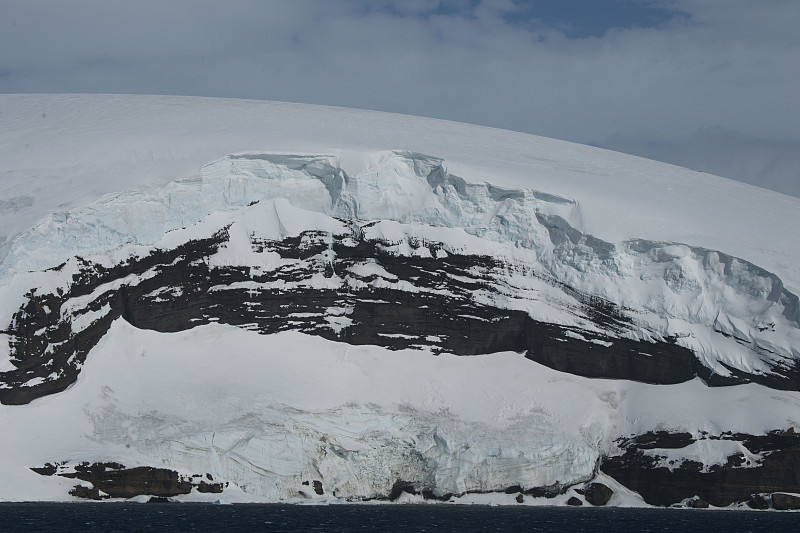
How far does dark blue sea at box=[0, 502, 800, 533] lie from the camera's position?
65.3 metres

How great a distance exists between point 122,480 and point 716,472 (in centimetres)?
4445

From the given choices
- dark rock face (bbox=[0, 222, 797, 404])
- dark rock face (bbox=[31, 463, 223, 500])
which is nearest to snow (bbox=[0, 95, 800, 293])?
dark rock face (bbox=[0, 222, 797, 404])

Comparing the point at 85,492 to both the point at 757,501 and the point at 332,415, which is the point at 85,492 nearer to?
the point at 332,415

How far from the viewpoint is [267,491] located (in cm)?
7962

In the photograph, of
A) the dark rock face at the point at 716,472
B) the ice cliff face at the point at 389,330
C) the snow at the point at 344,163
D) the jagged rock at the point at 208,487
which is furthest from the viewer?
the snow at the point at 344,163

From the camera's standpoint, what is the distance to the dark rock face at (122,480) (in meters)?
76.2

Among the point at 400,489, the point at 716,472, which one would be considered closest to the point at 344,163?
the point at 400,489

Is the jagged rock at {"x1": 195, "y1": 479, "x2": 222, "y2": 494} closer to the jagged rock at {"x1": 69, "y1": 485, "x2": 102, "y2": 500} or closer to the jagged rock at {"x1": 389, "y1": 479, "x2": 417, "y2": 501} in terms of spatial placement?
the jagged rock at {"x1": 69, "y1": 485, "x2": 102, "y2": 500}

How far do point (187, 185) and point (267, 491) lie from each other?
26306 mm

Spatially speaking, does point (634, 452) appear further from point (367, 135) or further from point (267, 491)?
point (367, 135)

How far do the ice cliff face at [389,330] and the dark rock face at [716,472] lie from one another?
16 cm

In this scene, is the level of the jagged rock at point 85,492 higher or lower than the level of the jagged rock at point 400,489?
lower

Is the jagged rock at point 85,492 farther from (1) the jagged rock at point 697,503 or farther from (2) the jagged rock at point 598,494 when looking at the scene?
(1) the jagged rock at point 697,503

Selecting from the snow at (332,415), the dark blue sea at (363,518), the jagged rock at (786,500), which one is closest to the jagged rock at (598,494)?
the dark blue sea at (363,518)
